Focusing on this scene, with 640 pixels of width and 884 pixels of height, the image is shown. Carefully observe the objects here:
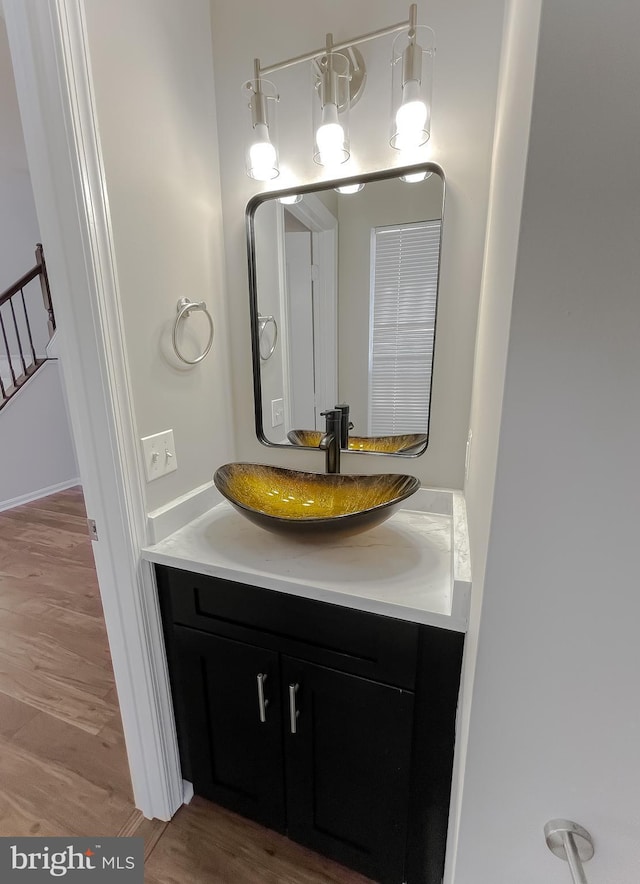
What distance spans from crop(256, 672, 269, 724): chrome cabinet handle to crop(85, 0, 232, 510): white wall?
1.76 feet

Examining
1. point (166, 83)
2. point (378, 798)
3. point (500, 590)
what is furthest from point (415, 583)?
point (166, 83)

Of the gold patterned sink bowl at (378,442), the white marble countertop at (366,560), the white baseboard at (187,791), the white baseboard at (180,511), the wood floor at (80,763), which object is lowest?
the wood floor at (80,763)

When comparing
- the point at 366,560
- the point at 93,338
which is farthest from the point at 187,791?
the point at 93,338

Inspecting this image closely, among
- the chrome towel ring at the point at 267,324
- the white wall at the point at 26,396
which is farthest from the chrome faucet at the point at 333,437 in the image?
the white wall at the point at 26,396

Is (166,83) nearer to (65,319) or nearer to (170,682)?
(65,319)

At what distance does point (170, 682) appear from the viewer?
111cm

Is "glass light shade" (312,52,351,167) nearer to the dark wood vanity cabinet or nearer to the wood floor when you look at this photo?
the dark wood vanity cabinet

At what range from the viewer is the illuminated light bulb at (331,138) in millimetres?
995

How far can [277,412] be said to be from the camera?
1.38 meters

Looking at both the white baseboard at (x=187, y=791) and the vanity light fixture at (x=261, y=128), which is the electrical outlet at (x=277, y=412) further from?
the white baseboard at (x=187, y=791)

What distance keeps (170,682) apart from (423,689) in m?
0.76

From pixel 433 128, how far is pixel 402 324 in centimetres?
51

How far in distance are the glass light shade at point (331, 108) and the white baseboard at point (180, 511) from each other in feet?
3.45

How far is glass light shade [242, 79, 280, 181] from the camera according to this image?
42.4 inches
